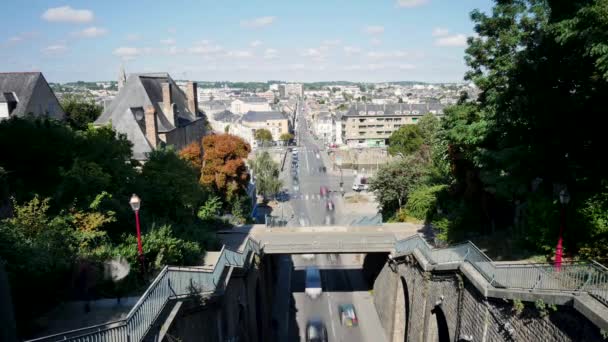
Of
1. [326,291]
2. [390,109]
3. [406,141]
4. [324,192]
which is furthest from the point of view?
[390,109]

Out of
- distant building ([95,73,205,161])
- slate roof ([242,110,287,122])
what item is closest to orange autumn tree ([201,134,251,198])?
distant building ([95,73,205,161])

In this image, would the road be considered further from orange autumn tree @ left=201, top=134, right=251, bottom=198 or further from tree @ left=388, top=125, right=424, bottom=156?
tree @ left=388, top=125, right=424, bottom=156

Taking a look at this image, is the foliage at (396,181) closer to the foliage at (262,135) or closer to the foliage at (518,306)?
the foliage at (518,306)

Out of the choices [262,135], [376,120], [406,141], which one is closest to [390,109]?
[376,120]

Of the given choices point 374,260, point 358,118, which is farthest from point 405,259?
point 358,118

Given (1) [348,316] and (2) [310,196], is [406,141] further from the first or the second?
(1) [348,316]

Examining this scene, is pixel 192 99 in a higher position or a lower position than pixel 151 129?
higher
